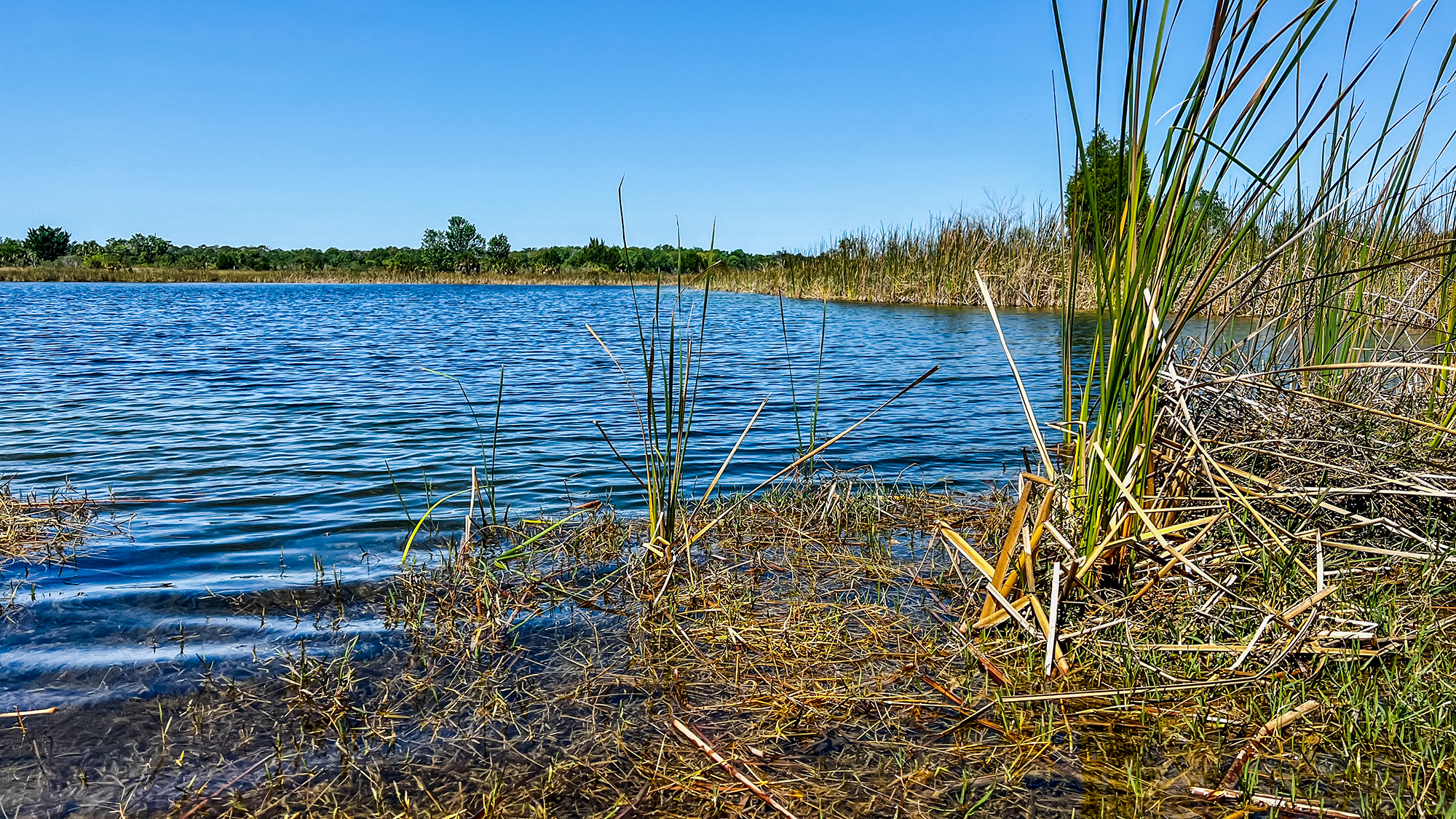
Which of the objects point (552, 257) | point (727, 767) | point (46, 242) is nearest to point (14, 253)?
point (46, 242)

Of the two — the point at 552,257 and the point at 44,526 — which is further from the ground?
the point at 552,257

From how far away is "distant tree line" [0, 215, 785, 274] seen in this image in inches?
2170

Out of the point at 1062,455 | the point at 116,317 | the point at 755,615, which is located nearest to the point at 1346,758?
the point at 1062,455

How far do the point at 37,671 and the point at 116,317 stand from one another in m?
17.9

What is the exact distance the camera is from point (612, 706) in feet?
6.72

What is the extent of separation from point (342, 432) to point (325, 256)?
70.3 m

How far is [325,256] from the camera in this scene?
68.1m

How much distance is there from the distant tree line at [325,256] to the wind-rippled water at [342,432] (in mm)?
40837

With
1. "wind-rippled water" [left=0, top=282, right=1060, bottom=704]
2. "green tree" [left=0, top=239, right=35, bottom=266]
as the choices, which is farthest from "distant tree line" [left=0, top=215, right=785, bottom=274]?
Answer: "wind-rippled water" [left=0, top=282, right=1060, bottom=704]

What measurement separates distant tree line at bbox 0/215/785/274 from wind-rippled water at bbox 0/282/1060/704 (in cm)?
4084

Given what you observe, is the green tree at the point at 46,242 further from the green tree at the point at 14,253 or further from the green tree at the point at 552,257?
the green tree at the point at 552,257

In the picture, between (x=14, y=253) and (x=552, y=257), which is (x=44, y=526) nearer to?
(x=552, y=257)

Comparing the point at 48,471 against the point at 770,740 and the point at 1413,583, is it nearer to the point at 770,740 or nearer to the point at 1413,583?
the point at 770,740

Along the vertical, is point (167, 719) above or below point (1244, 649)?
below
